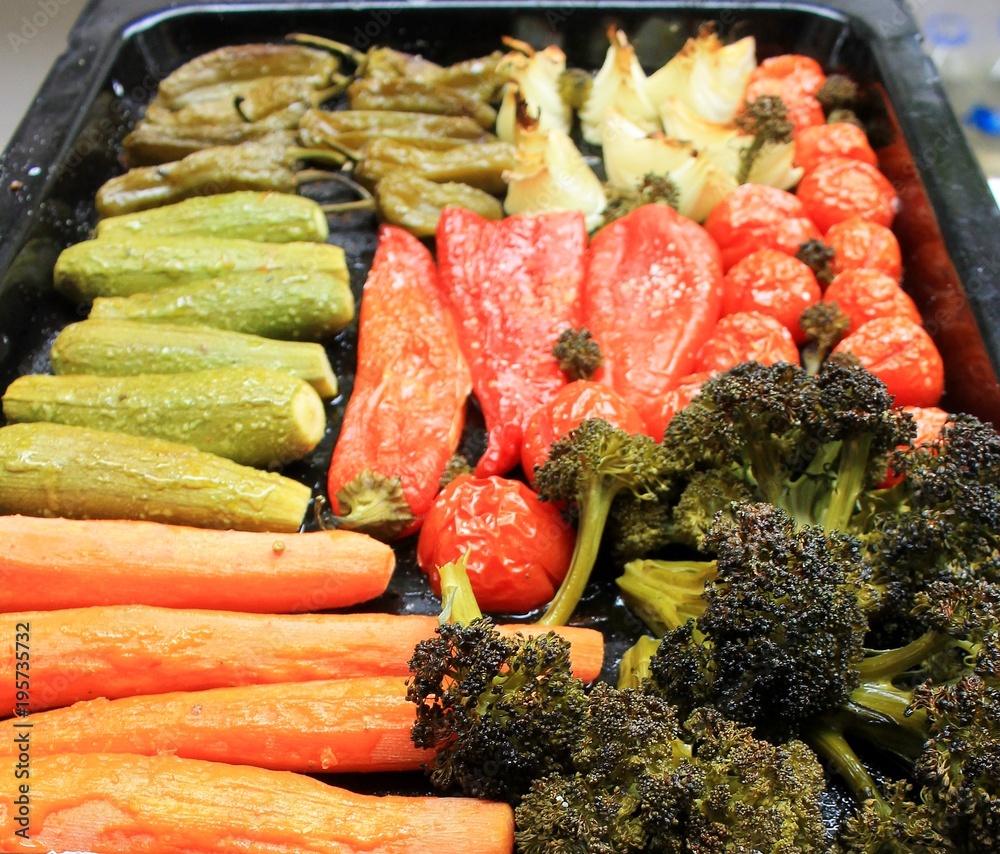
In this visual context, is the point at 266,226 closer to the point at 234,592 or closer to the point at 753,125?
the point at 234,592

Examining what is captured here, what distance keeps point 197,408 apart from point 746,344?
6.82 ft

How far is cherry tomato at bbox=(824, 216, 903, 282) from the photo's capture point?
3492 millimetres

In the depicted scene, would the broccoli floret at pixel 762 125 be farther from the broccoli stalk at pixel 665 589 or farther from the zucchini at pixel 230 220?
the broccoli stalk at pixel 665 589

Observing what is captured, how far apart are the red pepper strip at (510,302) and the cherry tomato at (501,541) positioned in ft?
0.96

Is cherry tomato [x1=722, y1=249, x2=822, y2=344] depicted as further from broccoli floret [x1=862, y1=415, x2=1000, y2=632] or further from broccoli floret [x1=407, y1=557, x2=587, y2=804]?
broccoli floret [x1=407, y1=557, x2=587, y2=804]

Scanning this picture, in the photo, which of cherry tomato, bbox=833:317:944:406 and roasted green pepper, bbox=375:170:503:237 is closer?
cherry tomato, bbox=833:317:944:406

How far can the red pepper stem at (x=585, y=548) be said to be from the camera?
2.67 meters

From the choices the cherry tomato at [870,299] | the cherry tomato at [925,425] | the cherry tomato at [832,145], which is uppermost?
the cherry tomato at [832,145]

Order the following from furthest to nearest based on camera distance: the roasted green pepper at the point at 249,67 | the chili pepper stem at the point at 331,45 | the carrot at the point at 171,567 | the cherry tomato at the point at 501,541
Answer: the chili pepper stem at the point at 331,45, the roasted green pepper at the point at 249,67, the cherry tomato at the point at 501,541, the carrot at the point at 171,567

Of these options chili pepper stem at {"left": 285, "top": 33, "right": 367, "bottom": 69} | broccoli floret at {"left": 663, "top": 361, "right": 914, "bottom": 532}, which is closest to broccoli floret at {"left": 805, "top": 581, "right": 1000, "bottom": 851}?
broccoli floret at {"left": 663, "top": 361, "right": 914, "bottom": 532}

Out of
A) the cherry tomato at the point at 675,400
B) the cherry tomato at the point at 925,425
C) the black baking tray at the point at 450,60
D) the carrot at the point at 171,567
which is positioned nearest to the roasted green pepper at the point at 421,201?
the black baking tray at the point at 450,60

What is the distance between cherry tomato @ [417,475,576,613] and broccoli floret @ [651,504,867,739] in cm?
66

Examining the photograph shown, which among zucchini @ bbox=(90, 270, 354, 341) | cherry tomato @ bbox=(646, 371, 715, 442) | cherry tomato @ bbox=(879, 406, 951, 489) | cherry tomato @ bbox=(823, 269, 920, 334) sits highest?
cherry tomato @ bbox=(823, 269, 920, 334)

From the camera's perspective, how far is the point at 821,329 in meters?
3.23
